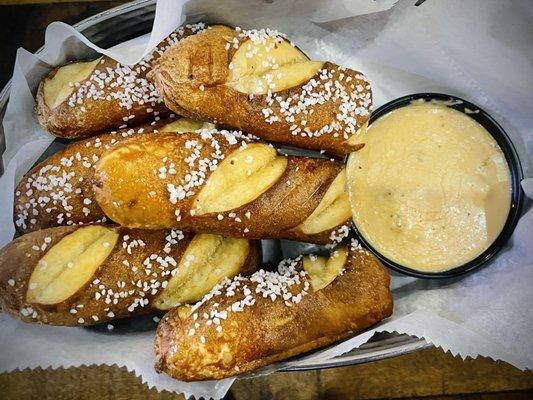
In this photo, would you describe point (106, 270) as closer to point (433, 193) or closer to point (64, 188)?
point (64, 188)

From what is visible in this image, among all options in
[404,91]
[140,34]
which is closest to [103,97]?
[140,34]

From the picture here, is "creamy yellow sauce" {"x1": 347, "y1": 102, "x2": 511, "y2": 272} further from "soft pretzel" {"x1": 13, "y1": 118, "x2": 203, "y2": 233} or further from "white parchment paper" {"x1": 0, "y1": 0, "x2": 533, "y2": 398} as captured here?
"soft pretzel" {"x1": 13, "y1": 118, "x2": 203, "y2": 233}

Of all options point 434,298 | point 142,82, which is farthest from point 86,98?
point 434,298

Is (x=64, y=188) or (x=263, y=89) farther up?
(x=263, y=89)

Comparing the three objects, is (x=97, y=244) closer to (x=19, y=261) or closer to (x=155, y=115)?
(x=19, y=261)

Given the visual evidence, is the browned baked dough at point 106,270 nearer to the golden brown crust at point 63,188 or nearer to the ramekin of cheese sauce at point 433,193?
the golden brown crust at point 63,188

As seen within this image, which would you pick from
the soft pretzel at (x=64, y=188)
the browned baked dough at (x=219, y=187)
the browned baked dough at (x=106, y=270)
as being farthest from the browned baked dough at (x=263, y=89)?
the browned baked dough at (x=106, y=270)
